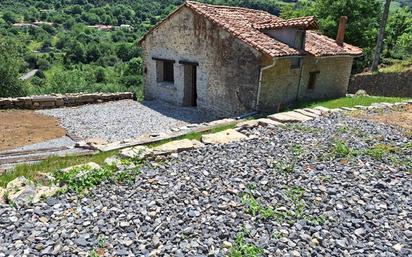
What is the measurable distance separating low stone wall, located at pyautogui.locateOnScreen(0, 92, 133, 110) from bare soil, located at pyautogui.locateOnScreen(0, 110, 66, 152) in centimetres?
60

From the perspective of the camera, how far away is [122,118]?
15633 millimetres

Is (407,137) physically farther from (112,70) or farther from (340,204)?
(112,70)

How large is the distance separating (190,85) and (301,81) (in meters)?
5.59

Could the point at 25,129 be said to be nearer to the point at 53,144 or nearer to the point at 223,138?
the point at 53,144

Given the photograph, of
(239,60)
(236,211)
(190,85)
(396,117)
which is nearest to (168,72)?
(190,85)

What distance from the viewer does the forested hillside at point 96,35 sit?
28.1 m

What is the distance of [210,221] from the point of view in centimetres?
532

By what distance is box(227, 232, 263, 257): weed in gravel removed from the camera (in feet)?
15.2

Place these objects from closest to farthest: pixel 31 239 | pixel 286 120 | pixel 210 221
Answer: pixel 31 239 → pixel 210 221 → pixel 286 120

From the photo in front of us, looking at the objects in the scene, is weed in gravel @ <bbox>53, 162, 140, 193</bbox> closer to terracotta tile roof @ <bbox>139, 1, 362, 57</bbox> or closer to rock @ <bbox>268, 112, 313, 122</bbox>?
rock @ <bbox>268, 112, 313, 122</bbox>

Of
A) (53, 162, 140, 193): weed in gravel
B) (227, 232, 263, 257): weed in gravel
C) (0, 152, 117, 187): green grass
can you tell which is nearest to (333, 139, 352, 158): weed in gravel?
(227, 232, 263, 257): weed in gravel

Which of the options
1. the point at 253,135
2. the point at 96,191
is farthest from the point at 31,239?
the point at 253,135

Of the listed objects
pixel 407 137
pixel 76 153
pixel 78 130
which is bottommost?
pixel 78 130

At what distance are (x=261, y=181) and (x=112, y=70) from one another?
5202 cm
